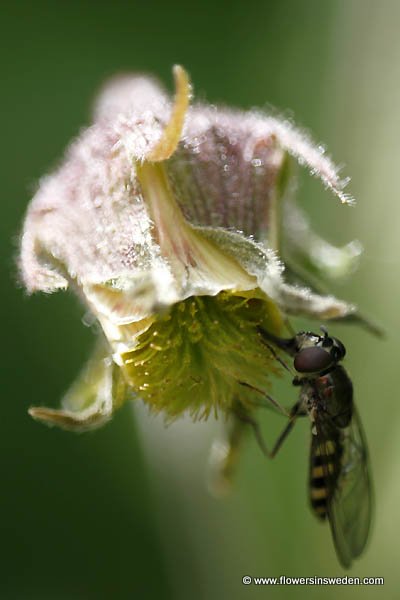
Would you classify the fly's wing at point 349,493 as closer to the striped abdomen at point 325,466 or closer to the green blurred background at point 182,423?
the striped abdomen at point 325,466

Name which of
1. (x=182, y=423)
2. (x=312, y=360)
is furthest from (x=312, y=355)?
(x=182, y=423)

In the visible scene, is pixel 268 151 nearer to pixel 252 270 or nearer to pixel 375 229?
pixel 252 270

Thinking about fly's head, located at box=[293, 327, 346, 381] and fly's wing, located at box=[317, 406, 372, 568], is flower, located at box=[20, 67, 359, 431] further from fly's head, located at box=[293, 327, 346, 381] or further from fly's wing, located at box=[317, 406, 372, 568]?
fly's wing, located at box=[317, 406, 372, 568]

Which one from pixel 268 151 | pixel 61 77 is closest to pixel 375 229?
pixel 268 151

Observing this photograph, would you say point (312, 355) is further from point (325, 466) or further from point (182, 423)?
point (182, 423)

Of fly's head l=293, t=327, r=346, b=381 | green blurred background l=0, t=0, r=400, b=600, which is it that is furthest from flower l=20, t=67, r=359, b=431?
green blurred background l=0, t=0, r=400, b=600

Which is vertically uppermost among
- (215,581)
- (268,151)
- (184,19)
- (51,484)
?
Result: (184,19)

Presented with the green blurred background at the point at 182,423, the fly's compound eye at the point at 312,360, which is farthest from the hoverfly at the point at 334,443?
the green blurred background at the point at 182,423

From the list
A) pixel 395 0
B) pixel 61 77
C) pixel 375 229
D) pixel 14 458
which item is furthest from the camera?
pixel 61 77
